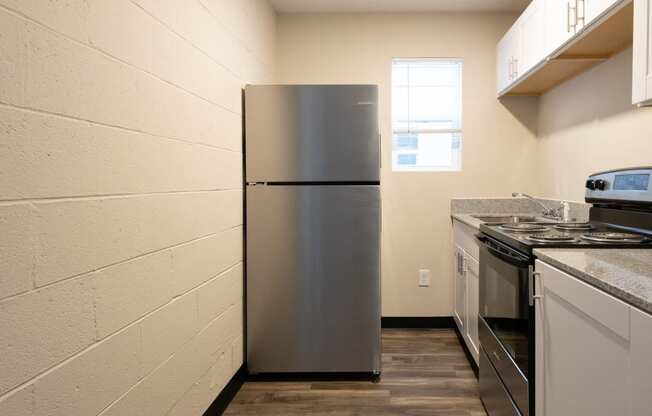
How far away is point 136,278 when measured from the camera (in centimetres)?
148

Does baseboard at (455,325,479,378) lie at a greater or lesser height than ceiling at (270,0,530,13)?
lesser

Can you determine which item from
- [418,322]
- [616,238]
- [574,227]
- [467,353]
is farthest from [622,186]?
[418,322]

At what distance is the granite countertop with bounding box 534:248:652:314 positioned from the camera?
105 centimetres

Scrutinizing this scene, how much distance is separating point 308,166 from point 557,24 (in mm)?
1559

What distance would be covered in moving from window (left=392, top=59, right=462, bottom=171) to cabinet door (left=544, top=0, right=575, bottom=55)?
1.29 meters

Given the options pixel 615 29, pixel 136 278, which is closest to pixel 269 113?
pixel 136 278

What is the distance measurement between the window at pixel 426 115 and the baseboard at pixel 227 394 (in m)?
2.05

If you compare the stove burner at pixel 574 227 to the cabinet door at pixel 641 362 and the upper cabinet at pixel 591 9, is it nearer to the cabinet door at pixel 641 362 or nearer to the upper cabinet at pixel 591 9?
the upper cabinet at pixel 591 9

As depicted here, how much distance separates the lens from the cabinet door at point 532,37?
2598 millimetres

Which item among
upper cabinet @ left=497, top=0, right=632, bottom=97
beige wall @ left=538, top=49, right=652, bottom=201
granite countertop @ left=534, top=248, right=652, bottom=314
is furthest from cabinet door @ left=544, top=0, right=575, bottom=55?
granite countertop @ left=534, top=248, right=652, bottom=314

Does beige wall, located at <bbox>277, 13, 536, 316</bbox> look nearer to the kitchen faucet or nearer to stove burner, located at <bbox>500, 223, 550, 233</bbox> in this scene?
the kitchen faucet

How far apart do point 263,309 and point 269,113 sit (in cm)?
121

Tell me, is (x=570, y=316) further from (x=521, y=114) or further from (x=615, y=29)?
(x=521, y=114)

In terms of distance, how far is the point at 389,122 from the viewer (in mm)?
3775
